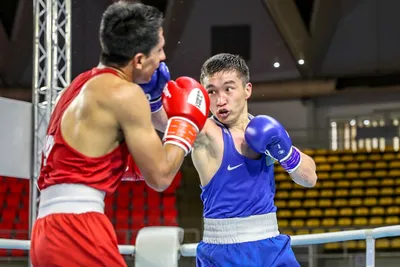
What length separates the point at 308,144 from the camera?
1127 cm

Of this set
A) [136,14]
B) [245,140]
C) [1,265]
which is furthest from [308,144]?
[136,14]

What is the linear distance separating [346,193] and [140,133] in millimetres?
8938

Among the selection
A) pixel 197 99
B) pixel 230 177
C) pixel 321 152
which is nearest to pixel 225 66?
pixel 230 177

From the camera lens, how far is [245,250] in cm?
257

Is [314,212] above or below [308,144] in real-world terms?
below

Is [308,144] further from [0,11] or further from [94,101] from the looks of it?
[94,101]

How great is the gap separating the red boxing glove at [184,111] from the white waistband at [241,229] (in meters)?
0.57

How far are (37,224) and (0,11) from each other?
1059 cm

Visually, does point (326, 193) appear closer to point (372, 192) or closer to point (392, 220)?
point (372, 192)

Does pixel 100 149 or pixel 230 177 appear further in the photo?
pixel 230 177

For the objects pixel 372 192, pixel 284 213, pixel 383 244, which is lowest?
pixel 383 244

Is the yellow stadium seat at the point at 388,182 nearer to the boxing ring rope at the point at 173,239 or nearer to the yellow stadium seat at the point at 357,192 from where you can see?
the yellow stadium seat at the point at 357,192

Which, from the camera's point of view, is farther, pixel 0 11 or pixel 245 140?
pixel 0 11

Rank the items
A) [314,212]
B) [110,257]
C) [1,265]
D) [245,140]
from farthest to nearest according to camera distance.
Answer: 1. [314,212]
2. [1,265]
3. [245,140]
4. [110,257]
